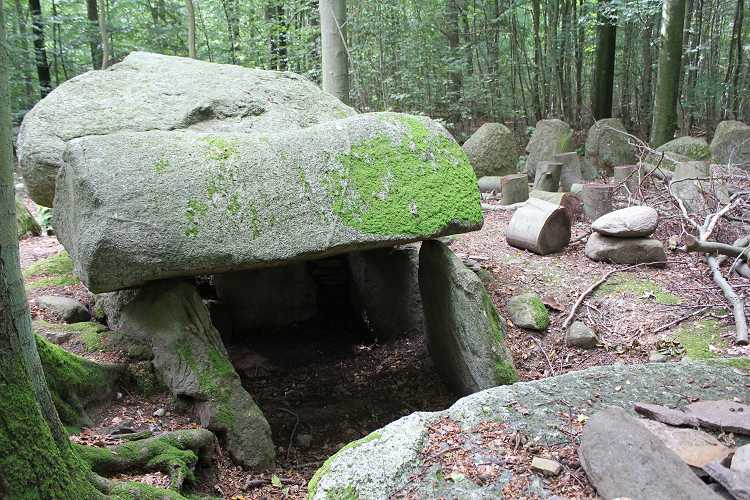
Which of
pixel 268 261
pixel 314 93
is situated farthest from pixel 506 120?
pixel 268 261

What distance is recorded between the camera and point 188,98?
5219mm

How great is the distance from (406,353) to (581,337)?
1.66m

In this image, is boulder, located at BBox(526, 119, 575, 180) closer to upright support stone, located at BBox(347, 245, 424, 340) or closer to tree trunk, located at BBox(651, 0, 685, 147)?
tree trunk, located at BBox(651, 0, 685, 147)

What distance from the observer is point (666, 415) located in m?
2.64

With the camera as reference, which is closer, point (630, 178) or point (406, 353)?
point (406, 353)

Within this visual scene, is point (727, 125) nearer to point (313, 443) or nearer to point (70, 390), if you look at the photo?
point (313, 443)

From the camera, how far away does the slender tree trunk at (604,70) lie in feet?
39.0

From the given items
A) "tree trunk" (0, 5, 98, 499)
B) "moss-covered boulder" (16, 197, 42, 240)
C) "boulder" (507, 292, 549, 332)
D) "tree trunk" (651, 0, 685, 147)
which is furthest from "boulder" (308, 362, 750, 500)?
"tree trunk" (651, 0, 685, 147)

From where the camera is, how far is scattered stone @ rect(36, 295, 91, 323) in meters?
4.58

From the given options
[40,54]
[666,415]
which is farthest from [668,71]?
[40,54]

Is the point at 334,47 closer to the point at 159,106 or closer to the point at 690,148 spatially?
the point at 159,106

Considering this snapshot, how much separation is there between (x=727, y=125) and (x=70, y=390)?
1061 centimetres

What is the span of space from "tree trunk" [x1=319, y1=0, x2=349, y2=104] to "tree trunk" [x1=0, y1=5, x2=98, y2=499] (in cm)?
497

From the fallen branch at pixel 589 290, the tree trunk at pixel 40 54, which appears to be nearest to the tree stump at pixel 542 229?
the fallen branch at pixel 589 290
